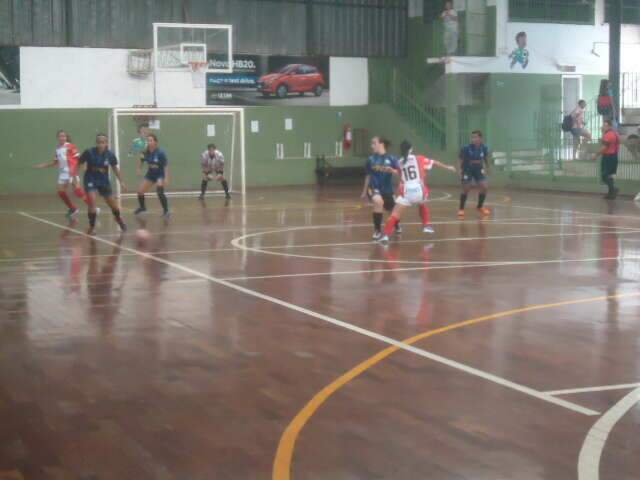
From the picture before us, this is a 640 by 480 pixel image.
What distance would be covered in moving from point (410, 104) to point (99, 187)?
21.0 meters

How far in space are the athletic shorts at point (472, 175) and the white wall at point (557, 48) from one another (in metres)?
13.5

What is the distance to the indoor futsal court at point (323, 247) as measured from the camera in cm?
711

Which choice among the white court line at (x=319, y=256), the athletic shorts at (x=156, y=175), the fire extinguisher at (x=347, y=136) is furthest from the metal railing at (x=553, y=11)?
the athletic shorts at (x=156, y=175)

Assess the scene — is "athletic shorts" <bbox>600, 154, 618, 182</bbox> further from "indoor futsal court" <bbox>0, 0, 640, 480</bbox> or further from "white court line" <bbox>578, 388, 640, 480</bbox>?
"white court line" <bbox>578, 388, 640, 480</bbox>

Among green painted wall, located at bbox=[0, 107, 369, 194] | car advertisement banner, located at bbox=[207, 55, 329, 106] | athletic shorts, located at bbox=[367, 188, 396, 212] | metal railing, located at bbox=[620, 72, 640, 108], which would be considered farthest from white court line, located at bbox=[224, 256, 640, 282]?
car advertisement banner, located at bbox=[207, 55, 329, 106]

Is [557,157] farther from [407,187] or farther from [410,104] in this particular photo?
[407,187]

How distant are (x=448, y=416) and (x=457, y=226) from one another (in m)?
14.1

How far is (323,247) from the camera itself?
1791cm

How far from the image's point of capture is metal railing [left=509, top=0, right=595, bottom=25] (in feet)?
121

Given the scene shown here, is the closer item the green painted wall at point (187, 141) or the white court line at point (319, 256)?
Answer: the white court line at point (319, 256)

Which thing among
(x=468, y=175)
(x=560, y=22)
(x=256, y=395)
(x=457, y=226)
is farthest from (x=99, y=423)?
(x=560, y=22)

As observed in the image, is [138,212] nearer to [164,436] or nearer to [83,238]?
[83,238]

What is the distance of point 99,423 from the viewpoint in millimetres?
7355

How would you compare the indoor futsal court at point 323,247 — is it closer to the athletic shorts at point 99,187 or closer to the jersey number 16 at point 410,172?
the athletic shorts at point 99,187
